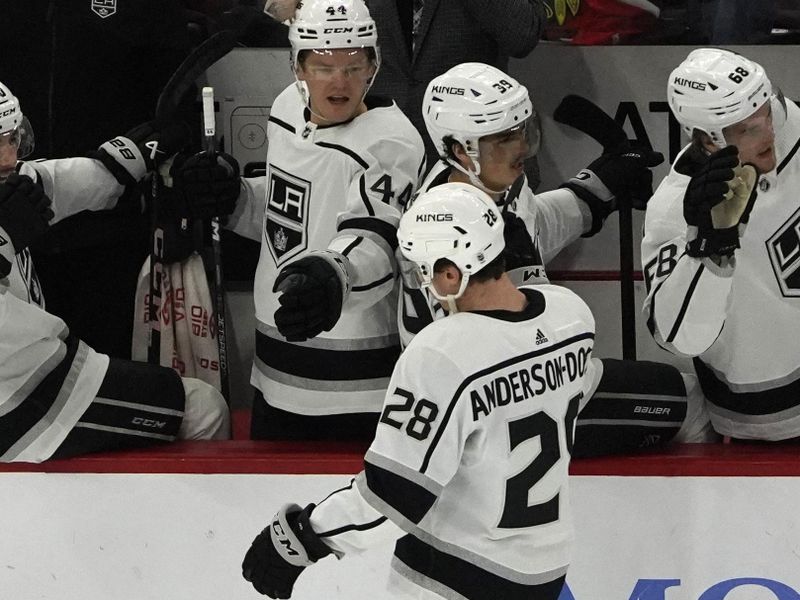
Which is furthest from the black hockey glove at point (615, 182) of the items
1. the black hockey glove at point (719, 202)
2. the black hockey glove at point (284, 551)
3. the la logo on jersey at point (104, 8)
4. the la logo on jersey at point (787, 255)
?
the black hockey glove at point (284, 551)

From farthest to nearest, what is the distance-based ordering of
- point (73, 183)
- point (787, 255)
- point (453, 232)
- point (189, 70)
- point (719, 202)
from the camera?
point (189, 70), point (73, 183), point (787, 255), point (719, 202), point (453, 232)

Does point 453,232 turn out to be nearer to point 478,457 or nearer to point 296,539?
point 478,457

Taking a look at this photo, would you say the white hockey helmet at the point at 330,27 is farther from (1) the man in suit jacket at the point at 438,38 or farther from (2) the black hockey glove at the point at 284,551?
(2) the black hockey glove at the point at 284,551

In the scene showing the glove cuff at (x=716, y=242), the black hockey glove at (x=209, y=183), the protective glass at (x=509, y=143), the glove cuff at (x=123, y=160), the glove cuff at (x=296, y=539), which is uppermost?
the protective glass at (x=509, y=143)

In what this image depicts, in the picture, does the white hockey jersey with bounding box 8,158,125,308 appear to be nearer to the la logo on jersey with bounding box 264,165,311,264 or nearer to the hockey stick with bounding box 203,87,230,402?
the hockey stick with bounding box 203,87,230,402

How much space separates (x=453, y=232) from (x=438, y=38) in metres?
1.10

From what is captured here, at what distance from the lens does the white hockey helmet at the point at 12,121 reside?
9.03 feet

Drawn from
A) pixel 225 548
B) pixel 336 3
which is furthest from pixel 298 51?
pixel 225 548

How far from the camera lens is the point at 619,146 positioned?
325cm

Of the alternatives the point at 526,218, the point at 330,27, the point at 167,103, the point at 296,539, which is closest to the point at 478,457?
the point at 296,539

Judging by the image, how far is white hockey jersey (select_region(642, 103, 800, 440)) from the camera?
2.58 m

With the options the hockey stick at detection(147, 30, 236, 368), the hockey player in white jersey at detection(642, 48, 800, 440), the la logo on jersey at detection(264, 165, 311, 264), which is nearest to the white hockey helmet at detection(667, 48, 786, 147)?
the hockey player in white jersey at detection(642, 48, 800, 440)

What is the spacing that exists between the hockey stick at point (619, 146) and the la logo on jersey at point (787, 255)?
0.63m

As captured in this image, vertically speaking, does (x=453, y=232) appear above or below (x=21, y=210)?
above
